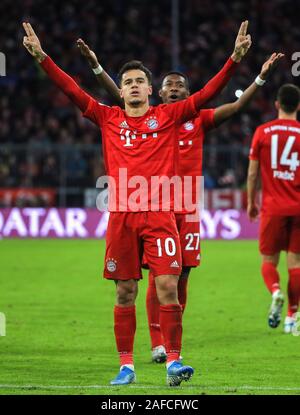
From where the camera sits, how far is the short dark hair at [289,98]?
1047 cm

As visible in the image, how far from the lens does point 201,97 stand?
7316 mm

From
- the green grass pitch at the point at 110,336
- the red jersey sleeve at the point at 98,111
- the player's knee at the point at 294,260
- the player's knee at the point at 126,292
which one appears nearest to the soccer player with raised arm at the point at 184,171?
the green grass pitch at the point at 110,336

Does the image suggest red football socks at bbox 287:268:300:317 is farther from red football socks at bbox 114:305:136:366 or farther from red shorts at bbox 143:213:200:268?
red football socks at bbox 114:305:136:366

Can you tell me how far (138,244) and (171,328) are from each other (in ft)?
2.12

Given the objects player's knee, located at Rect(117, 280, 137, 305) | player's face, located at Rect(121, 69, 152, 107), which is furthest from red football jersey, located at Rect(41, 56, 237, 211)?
player's knee, located at Rect(117, 280, 137, 305)

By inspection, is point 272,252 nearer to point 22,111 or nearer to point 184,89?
point 184,89

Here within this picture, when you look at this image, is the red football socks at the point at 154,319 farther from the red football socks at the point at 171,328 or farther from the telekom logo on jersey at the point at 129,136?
the telekom logo on jersey at the point at 129,136

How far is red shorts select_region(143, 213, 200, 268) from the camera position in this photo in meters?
8.58

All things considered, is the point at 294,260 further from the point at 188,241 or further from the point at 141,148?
the point at 141,148

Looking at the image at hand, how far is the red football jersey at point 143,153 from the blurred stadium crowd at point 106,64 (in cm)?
1736

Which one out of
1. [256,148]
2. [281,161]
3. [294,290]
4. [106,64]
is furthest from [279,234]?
[106,64]

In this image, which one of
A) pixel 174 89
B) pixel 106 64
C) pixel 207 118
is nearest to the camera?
pixel 207 118

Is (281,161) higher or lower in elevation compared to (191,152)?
lower

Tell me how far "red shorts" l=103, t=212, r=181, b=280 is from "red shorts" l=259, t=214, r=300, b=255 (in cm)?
338
